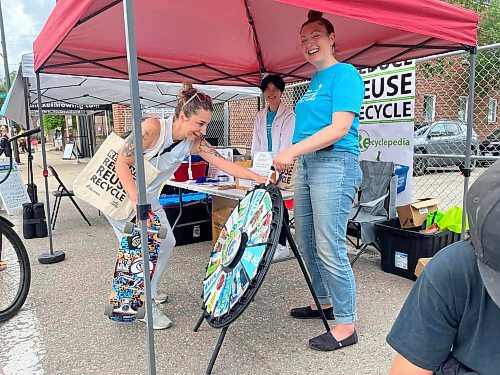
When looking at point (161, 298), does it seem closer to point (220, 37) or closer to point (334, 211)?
point (334, 211)

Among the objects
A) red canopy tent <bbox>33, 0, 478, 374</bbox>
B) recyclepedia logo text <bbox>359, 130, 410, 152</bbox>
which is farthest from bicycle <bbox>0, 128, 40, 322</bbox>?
recyclepedia logo text <bbox>359, 130, 410, 152</bbox>

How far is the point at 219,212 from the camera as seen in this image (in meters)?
5.14

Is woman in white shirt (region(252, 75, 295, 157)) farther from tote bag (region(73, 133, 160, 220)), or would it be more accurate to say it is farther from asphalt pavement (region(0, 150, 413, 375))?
tote bag (region(73, 133, 160, 220))

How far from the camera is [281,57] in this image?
15.8 ft

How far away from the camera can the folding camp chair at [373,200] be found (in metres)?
4.22

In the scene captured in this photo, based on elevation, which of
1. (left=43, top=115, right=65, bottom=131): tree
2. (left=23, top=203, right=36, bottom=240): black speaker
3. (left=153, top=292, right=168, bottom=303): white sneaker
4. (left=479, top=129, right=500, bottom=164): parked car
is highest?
Answer: (left=43, top=115, right=65, bottom=131): tree

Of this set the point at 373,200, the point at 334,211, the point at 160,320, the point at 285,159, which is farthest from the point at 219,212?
the point at 285,159

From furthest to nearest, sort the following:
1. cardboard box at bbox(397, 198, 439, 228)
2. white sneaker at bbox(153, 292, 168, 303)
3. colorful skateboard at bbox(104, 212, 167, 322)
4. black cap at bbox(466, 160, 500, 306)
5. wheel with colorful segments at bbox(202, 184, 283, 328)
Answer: cardboard box at bbox(397, 198, 439, 228), white sneaker at bbox(153, 292, 168, 303), colorful skateboard at bbox(104, 212, 167, 322), wheel with colorful segments at bbox(202, 184, 283, 328), black cap at bbox(466, 160, 500, 306)

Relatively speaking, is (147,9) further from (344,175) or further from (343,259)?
(343,259)

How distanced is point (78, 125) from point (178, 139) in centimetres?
2759

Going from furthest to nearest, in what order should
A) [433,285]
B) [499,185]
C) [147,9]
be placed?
[147,9]
[433,285]
[499,185]

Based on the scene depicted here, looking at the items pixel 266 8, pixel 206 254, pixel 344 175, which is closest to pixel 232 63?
pixel 266 8

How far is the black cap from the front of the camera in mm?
710

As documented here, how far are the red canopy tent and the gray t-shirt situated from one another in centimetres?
151
